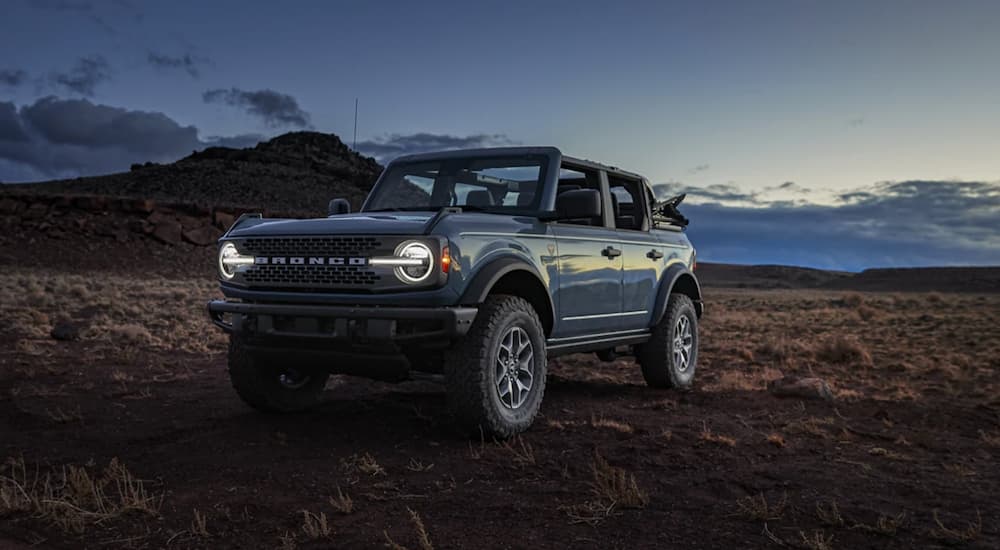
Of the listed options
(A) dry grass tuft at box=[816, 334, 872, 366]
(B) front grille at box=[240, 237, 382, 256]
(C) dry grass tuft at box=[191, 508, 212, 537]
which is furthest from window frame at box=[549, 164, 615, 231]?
(A) dry grass tuft at box=[816, 334, 872, 366]

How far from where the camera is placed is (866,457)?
18.6 ft

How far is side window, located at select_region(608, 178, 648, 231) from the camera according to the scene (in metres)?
8.20

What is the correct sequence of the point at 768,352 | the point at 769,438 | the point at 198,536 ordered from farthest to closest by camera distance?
the point at 768,352
the point at 769,438
the point at 198,536

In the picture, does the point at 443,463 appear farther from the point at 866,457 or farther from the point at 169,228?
the point at 169,228

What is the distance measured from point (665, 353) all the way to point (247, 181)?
44.5 meters

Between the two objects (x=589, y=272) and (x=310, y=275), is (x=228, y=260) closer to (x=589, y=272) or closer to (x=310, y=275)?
(x=310, y=275)

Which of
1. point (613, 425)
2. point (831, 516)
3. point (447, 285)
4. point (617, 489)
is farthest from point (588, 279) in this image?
point (831, 516)

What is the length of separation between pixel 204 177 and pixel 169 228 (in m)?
17.0

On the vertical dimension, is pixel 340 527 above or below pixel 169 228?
below

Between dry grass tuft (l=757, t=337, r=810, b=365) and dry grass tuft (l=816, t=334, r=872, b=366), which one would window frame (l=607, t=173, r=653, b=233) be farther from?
dry grass tuft (l=816, t=334, r=872, b=366)

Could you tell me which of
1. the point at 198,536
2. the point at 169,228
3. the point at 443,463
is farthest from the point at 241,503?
the point at 169,228

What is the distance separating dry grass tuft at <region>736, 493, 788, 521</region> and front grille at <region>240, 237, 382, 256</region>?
8.98 ft

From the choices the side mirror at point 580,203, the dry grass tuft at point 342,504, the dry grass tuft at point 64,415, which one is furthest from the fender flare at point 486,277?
the dry grass tuft at point 64,415

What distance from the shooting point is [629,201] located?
343 inches
